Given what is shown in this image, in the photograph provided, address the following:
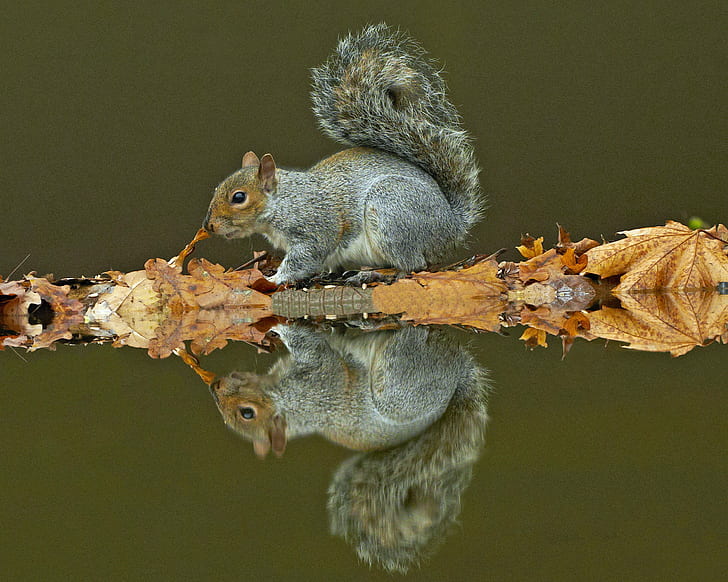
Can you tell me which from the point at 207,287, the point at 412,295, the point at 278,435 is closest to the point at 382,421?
the point at 278,435

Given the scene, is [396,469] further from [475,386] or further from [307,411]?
[475,386]

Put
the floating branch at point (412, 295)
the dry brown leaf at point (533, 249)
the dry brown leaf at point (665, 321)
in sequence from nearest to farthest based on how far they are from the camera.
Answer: the dry brown leaf at point (665, 321) → the floating branch at point (412, 295) → the dry brown leaf at point (533, 249)

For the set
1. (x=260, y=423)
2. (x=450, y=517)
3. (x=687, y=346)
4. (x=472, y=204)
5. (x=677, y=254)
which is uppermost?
(x=472, y=204)

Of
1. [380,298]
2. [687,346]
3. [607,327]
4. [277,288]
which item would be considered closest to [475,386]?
[687,346]

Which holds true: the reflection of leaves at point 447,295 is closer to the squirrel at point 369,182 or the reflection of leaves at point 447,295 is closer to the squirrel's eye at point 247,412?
the squirrel at point 369,182

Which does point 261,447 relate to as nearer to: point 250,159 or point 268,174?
point 268,174

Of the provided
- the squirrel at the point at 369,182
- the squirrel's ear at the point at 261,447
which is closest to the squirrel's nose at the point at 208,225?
the squirrel at the point at 369,182
